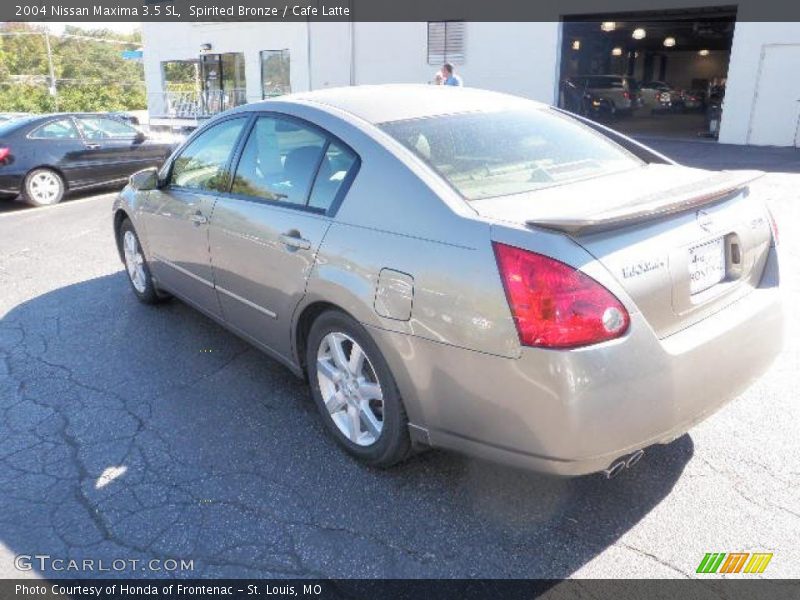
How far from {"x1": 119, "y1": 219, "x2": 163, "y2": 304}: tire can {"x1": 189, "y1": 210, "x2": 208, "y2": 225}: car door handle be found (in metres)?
1.17

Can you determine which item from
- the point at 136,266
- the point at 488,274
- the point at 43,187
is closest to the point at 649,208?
the point at 488,274

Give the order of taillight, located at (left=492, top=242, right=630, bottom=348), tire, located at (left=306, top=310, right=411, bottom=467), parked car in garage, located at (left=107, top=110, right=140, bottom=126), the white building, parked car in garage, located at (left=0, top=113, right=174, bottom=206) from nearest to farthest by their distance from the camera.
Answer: taillight, located at (left=492, top=242, right=630, bottom=348)
tire, located at (left=306, top=310, right=411, bottom=467)
parked car in garage, located at (left=0, top=113, right=174, bottom=206)
parked car in garage, located at (left=107, top=110, right=140, bottom=126)
the white building

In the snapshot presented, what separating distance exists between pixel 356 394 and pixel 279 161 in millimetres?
1340

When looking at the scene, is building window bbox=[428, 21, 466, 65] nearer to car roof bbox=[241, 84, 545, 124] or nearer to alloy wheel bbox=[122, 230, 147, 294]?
alloy wheel bbox=[122, 230, 147, 294]

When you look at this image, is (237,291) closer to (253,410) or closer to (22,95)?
(253,410)

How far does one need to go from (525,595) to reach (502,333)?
0.92 m

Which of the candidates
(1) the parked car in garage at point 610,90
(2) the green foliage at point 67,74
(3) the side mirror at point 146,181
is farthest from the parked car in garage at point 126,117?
(2) the green foliage at point 67,74

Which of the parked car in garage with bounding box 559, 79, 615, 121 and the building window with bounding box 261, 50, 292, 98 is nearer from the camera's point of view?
the parked car in garage with bounding box 559, 79, 615, 121

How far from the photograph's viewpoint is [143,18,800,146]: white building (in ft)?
51.3

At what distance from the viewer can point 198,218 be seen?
3877 mm

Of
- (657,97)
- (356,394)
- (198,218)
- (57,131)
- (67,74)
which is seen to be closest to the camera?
(356,394)

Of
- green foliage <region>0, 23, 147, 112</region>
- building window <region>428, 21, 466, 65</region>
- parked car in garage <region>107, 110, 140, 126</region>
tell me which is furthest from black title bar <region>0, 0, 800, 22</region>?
green foliage <region>0, 23, 147, 112</region>

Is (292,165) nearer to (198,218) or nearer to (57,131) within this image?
(198,218)

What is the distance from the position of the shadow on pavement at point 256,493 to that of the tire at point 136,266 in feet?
4.00
